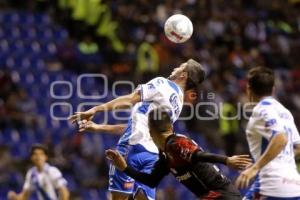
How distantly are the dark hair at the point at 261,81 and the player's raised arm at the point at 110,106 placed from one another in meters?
2.34

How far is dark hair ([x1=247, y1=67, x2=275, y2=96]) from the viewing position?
7883 millimetres

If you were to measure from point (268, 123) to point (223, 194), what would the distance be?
94 centimetres

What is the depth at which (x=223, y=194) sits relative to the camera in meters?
8.27

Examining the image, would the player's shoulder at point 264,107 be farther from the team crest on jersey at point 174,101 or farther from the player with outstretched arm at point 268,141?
the team crest on jersey at point 174,101

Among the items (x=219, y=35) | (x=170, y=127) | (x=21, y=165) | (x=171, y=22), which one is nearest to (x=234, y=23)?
(x=219, y=35)

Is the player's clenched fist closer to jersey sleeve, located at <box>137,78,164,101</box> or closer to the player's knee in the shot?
jersey sleeve, located at <box>137,78,164,101</box>

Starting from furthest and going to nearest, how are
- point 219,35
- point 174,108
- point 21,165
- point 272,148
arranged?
point 219,35, point 21,165, point 174,108, point 272,148

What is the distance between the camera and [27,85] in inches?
741

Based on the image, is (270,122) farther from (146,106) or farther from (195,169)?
(146,106)

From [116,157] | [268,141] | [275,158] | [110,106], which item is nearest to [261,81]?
[268,141]

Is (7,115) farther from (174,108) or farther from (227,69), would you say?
(174,108)

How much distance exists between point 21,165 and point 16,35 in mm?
4516

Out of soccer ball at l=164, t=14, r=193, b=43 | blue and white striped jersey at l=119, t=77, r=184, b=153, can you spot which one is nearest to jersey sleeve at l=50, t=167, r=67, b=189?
blue and white striped jersey at l=119, t=77, r=184, b=153

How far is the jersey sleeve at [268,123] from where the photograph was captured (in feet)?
25.3
